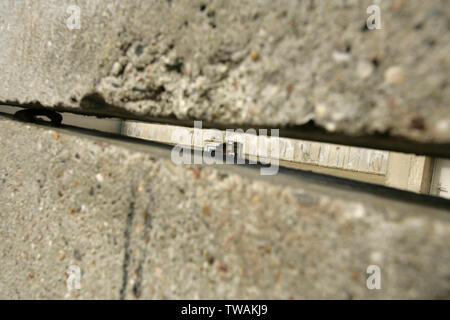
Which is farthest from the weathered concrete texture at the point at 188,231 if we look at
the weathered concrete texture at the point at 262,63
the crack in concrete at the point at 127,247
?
the weathered concrete texture at the point at 262,63

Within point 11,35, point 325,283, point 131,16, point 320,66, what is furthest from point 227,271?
point 11,35

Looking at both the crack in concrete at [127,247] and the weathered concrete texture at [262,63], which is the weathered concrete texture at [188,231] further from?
the weathered concrete texture at [262,63]

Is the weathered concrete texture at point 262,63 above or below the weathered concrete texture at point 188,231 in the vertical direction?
above

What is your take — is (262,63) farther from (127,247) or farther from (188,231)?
(127,247)

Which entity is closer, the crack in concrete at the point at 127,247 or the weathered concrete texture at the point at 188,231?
the weathered concrete texture at the point at 188,231

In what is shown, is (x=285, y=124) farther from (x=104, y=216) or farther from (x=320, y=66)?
(x=104, y=216)

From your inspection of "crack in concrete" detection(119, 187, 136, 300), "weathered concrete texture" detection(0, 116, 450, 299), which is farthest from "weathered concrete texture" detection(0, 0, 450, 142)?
"crack in concrete" detection(119, 187, 136, 300)

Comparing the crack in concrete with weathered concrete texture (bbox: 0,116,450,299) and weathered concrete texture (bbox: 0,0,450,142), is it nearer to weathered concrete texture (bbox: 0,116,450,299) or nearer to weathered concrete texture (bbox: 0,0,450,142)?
weathered concrete texture (bbox: 0,116,450,299)
